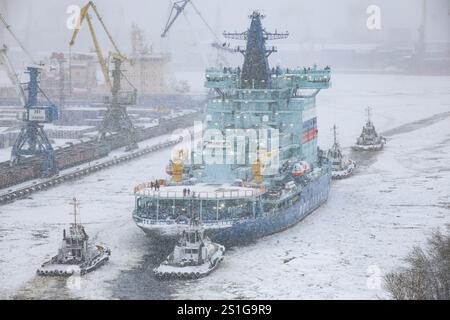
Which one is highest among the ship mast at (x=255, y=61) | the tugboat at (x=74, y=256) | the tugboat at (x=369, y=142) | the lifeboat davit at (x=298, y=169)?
the ship mast at (x=255, y=61)

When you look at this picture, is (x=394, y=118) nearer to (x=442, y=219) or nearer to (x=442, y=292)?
(x=442, y=219)

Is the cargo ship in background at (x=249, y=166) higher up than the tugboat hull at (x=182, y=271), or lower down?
higher up

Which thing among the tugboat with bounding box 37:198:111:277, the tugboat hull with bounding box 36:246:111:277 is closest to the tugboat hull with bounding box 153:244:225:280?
the tugboat hull with bounding box 36:246:111:277

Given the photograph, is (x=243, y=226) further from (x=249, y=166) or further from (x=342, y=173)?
(x=342, y=173)

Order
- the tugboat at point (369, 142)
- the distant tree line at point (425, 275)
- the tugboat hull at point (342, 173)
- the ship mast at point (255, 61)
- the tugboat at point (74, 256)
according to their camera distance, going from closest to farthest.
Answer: the distant tree line at point (425, 275)
the tugboat at point (74, 256)
the ship mast at point (255, 61)
the tugboat hull at point (342, 173)
the tugboat at point (369, 142)

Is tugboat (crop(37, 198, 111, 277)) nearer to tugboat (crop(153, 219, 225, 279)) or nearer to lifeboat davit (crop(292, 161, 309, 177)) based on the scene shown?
tugboat (crop(153, 219, 225, 279))

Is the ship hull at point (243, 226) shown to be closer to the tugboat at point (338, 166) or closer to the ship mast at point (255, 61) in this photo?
the ship mast at point (255, 61)

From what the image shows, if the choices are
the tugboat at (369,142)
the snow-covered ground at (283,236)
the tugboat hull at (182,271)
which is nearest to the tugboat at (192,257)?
the tugboat hull at (182,271)
